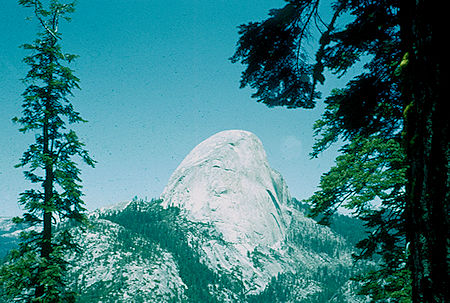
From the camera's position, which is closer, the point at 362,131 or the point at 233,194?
the point at 362,131

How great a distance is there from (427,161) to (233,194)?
174 m

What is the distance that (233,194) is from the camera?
174 metres

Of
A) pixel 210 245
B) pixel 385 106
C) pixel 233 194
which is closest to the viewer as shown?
pixel 385 106

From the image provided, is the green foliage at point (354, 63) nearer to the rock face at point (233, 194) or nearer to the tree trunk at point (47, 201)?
the tree trunk at point (47, 201)

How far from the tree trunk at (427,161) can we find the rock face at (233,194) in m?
172

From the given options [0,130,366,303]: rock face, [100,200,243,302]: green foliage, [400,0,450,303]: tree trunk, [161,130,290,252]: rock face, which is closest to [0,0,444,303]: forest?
[400,0,450,303]: tree trunk

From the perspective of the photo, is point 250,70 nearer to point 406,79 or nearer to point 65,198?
point 406,79

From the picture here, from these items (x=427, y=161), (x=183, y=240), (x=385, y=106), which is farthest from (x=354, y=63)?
(x=183, y=240)

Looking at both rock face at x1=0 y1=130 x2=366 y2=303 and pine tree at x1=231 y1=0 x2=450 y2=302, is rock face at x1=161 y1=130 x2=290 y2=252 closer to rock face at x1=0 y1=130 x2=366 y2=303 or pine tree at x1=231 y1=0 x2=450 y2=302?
rock face at x1=0 y1=130 x2=366 y2=303

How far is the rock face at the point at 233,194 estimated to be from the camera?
171 meters

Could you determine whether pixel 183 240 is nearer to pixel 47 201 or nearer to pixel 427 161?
pixel 47 201

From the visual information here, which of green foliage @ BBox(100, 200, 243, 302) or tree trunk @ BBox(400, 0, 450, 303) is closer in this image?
tree trunk @ BBox(400, 0, 450, 303)

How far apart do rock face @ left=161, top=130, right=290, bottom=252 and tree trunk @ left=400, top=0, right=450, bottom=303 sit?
172 m

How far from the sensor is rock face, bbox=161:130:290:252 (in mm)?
171125
